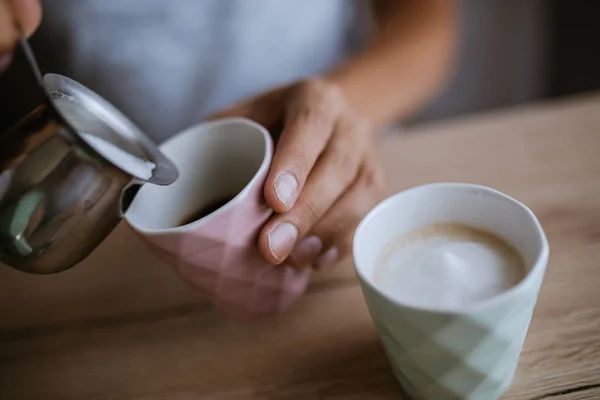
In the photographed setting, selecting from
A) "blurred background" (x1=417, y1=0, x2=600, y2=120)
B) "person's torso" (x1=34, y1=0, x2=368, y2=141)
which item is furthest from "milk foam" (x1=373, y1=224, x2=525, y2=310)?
"blurred background" (x1=417, y1=0, x2=600, y2=120)

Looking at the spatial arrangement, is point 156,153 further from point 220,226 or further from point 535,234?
point 535,234

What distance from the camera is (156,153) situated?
441 mm

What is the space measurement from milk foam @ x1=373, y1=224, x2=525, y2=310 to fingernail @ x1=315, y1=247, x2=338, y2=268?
0.09m

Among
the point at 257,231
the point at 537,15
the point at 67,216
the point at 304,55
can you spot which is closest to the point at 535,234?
the point at 257,231

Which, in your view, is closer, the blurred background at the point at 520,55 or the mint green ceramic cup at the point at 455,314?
the mint green ceramic cup at the point at 455,314

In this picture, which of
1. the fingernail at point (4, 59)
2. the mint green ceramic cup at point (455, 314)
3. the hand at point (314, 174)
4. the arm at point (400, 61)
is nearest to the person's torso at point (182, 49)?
the arm at point (400, 61)

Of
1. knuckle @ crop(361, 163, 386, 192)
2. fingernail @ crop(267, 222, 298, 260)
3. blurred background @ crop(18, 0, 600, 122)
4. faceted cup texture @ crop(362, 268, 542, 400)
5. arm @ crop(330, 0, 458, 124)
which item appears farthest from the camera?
blurred background @ crop(18, 0, 600, 122)

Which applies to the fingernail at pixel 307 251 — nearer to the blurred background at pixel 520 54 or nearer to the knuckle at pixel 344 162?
the knuckle at pixel 344 162

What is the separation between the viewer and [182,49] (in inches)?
33.5

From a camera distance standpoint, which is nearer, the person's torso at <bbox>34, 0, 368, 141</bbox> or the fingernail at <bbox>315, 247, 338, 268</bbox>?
the fingernail at <bbox>315, 247, 338, 268</bbox>

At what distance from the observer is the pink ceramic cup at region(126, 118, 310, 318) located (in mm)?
426

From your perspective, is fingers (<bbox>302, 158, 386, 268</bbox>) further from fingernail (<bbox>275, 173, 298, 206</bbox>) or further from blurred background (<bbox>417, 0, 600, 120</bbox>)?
blurred background (<bbox>417, 0, 600, 120</bbox>)

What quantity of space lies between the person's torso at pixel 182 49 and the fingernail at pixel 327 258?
45cm

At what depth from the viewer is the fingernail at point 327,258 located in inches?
20.1
